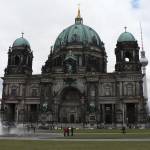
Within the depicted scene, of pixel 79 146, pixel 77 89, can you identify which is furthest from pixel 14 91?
pixel 79 146

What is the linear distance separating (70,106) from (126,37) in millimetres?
29134

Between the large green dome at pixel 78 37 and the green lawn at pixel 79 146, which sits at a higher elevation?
the large green dome at pixel 78 37

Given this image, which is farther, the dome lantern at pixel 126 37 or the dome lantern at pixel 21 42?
the dome lantern at pixel 21 42

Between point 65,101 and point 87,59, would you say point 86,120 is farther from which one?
point 87,59

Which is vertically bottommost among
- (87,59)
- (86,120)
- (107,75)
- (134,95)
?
(86,120)

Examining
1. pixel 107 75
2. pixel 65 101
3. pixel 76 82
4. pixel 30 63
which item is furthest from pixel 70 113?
pixel 30 63

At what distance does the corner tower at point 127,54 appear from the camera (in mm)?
98188

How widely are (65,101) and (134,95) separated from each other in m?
22.5

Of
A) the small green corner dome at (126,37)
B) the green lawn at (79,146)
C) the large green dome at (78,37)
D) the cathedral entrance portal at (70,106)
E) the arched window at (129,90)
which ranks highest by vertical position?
the large green dome at (78,37)

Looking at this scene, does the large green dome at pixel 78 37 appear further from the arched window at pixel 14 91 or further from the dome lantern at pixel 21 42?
the arched window at pixel 14 91

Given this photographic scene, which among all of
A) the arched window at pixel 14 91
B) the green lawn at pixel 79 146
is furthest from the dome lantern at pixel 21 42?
the green lawn at pixel 79 146

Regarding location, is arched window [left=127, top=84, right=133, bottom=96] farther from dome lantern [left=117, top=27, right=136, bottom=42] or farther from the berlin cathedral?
dome lantern [left=117, top=27, right=136, bottom=42]

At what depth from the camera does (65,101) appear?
102 meters

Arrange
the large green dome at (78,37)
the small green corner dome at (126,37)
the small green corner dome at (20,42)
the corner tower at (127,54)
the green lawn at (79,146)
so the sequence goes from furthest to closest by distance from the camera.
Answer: the large green dome at (78,37), the small green corner dome at (20,42), the small green corner dome at (126,37), the corner tower at (127,54), the green lawn at (79,146)
